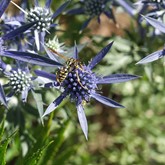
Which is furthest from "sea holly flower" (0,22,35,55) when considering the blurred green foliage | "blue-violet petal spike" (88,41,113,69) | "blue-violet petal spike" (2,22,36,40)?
the blurred green foliage

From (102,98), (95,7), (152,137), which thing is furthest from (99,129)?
(102,98)

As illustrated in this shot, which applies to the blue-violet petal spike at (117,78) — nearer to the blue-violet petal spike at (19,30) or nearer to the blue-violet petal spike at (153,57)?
the blue-violet petal spike at (153,57)

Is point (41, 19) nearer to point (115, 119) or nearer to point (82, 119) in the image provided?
point (82, 119)

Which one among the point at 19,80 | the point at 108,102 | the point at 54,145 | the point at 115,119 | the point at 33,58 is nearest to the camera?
the point at 33,58

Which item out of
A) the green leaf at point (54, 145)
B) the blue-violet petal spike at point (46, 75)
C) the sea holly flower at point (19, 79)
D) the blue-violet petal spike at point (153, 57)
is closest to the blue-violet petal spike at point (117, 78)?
the blue-violet petal spike at point (153, 57)

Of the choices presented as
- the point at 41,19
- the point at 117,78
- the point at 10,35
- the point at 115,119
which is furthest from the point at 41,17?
the point at 115,119

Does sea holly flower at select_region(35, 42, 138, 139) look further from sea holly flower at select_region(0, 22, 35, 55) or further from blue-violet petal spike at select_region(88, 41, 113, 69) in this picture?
sea holly flower at select_region(0, 22, 35, 55)
